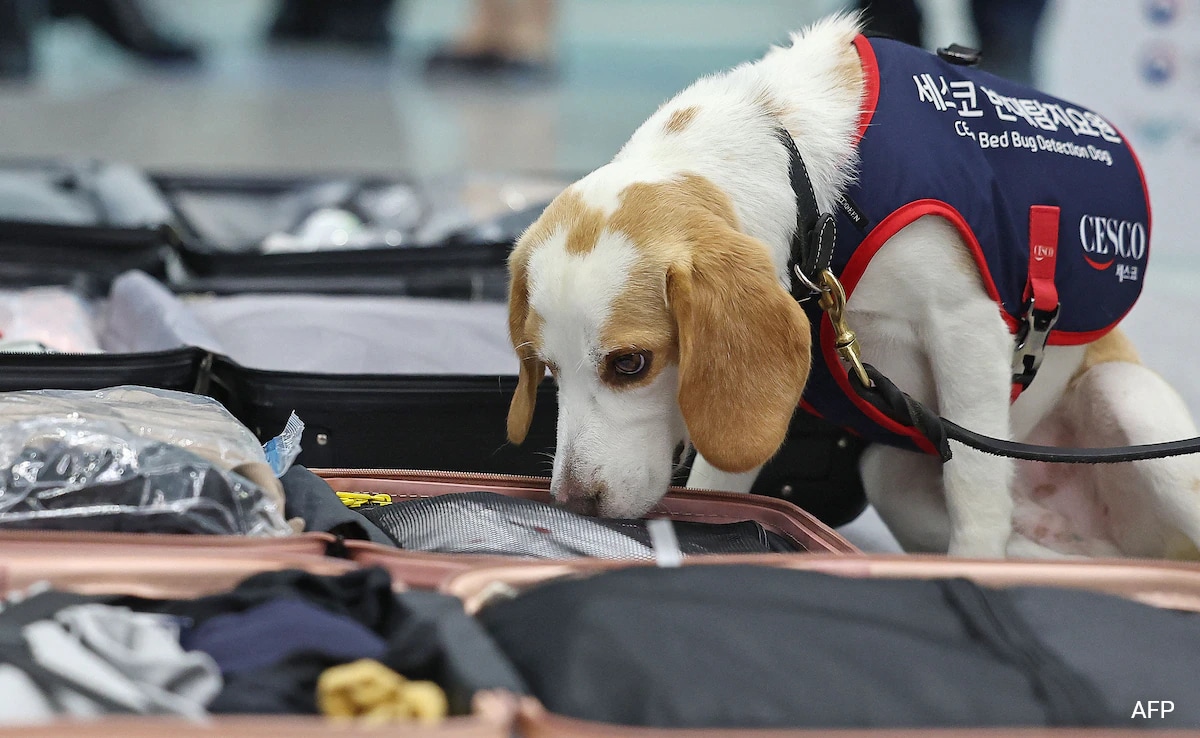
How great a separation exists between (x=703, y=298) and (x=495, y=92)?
744 centimetres

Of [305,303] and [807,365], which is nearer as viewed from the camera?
[807,365]

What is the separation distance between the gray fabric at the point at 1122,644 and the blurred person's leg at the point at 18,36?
8.70 meters

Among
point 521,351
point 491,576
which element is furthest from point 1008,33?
point 491,576

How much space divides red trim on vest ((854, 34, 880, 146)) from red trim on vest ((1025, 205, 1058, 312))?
287mm

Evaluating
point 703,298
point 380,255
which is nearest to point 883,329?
point 703,298

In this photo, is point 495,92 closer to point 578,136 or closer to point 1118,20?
point 578,136

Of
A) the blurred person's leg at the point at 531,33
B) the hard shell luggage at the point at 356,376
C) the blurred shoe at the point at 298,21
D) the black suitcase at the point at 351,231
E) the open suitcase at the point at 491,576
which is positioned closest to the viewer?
the open suitcase at the point at 491,576

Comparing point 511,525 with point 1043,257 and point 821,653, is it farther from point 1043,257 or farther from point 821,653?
point 1043,257

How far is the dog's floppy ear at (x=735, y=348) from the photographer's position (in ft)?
4.38

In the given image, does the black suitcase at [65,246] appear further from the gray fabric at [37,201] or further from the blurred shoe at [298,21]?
the blurred shoe at [298,21]

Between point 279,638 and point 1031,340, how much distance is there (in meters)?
1.17

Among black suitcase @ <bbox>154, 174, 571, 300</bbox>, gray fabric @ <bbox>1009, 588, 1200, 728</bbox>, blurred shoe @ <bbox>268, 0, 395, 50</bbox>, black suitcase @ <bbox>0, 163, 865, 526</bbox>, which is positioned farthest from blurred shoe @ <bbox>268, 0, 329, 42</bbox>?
gray fabric @ <bbox>1009, 588, 1200, 728</bbox>

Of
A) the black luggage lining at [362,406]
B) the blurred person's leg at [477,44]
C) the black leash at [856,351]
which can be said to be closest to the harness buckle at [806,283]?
the black leash at [856,351]

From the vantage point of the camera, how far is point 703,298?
1.33m
